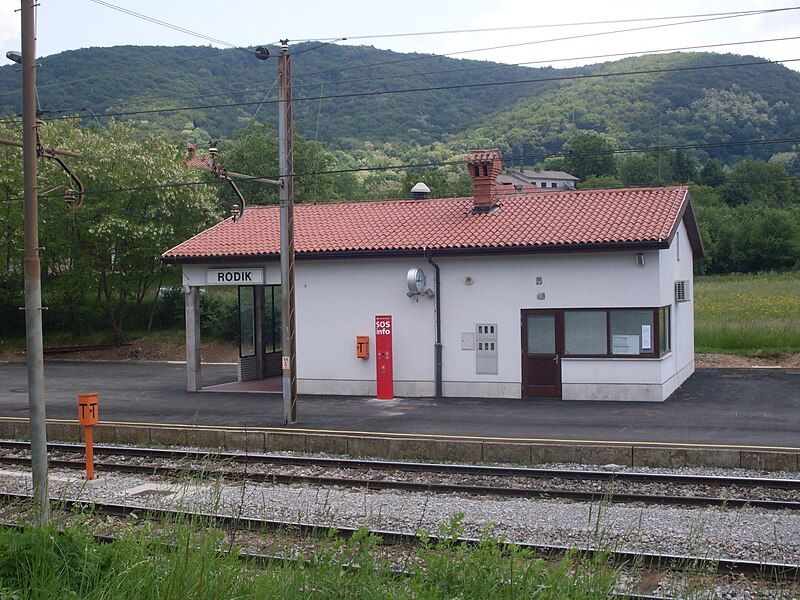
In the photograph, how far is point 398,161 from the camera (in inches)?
4456

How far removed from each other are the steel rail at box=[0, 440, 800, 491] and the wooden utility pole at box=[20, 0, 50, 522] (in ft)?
7.85

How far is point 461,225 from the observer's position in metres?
23.5

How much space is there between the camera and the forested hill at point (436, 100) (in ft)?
378

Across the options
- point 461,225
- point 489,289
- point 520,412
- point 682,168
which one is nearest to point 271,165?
point 461,225

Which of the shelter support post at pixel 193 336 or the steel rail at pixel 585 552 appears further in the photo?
the shelter support post at pixel 193 336

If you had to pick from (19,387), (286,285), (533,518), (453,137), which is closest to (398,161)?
(453,137)

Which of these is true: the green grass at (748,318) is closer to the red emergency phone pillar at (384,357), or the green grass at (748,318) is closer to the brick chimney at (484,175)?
the brick chimney at (484,175)

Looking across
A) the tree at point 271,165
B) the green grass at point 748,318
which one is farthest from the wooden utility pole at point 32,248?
the tree at point 271,165

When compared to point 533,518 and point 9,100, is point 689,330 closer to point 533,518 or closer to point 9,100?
point 533,518

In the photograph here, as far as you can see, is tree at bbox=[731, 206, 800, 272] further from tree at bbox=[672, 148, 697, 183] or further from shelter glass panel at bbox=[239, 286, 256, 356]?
shelter glass panel at bbox=[239, 286, 256, 356]

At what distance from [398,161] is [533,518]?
10376 cm

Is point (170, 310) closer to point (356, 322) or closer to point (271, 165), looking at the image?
point (356, 322)

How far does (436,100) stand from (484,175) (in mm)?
126726

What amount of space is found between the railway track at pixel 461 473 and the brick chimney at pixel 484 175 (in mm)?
10632
